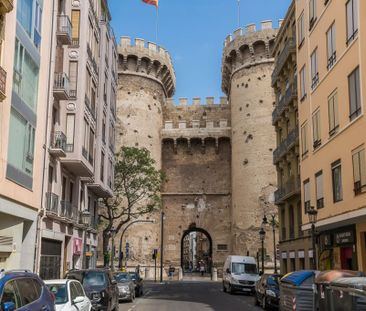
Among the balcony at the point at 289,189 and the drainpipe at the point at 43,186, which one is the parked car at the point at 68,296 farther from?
the balcony at the point at 289,189

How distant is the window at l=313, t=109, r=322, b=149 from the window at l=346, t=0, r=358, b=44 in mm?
4926

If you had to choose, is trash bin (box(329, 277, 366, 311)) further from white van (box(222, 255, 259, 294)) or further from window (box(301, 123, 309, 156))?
white van (box(222, 255, 259, 294))

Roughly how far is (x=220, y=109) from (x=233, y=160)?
23.9ft

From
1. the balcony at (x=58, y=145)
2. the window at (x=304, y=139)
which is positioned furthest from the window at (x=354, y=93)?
the balcony at (x=58, y=145)

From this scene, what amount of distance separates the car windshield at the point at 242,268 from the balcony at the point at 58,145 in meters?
12.6

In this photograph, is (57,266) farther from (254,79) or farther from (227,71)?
(227,71)

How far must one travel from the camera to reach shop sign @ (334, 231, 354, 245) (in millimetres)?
20547

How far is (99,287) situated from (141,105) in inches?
1506

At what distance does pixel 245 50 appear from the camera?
5250 centimetres

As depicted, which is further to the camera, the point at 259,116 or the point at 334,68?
the point at 259,116

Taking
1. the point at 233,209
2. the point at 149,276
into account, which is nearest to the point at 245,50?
the point at 233,209

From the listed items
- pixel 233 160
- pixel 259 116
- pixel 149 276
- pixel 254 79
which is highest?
pixel 254 79

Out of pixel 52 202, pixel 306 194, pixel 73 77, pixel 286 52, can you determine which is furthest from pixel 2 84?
pixel 286 52

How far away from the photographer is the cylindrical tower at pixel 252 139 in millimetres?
49375
